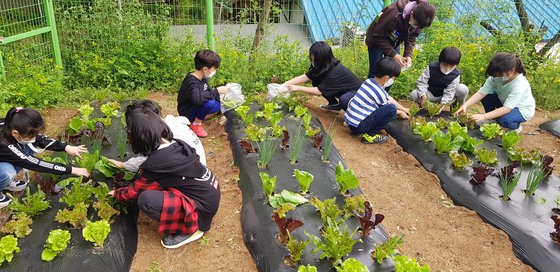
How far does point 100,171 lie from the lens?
3604 mm

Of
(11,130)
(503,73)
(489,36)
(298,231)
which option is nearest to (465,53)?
(489,36)

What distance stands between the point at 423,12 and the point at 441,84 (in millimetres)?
1223

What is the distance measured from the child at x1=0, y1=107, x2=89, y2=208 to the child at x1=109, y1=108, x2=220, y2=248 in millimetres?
555

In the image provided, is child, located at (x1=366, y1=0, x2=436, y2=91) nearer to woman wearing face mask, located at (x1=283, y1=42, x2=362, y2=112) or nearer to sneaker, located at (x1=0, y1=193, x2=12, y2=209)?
woman wearing face mask, located at (x1=283, y1=42, x2=362, y2=112)

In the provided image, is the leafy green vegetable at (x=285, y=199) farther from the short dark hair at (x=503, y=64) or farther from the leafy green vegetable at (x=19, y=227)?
the short dark hair at (x=503, y=64)

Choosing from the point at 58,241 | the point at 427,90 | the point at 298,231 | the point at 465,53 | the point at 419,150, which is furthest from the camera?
the point at 465,53

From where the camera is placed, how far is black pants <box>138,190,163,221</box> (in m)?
2.90

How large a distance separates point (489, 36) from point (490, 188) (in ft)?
14.6

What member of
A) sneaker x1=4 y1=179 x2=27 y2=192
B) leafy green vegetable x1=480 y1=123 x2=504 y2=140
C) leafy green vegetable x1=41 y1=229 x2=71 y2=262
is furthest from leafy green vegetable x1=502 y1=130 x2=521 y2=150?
sneaker x1=4 y1=179 x2=27 y2=192

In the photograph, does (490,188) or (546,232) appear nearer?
(546,232)

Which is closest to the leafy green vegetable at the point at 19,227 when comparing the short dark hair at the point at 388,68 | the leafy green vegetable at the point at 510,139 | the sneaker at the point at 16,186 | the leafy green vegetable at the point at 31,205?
the leafy green vegetable at the point at 31,205

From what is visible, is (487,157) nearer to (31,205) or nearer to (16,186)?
(31,205)

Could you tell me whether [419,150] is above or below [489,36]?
below

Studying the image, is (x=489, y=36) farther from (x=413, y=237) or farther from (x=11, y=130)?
(x=11, y=130)
